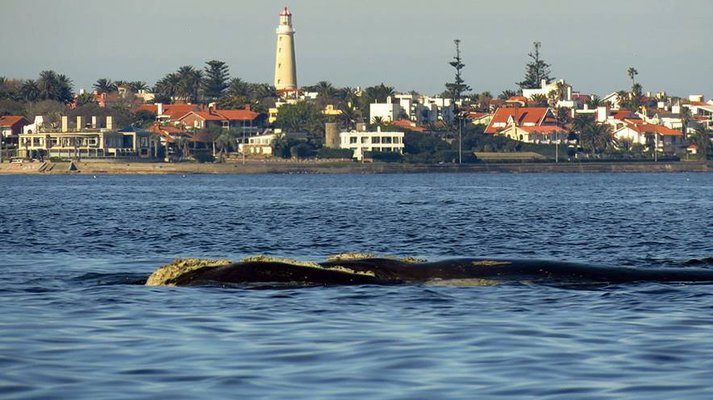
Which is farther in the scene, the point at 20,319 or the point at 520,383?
the point at 20,319

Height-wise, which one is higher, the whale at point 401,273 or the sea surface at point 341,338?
the whale at point 401,273

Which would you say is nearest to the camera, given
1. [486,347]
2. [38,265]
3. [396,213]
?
[486,347]

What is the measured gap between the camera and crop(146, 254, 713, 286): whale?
92.1 ft

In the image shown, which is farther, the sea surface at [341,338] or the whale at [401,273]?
the whale at [401,273]

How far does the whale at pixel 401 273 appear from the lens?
2806 cm

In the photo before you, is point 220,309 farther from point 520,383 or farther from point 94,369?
point 520,383

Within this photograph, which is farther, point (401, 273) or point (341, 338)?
point (401, 273)

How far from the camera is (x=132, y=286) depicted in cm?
2905

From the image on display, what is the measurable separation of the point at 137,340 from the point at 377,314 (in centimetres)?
452

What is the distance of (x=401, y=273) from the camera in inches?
1125

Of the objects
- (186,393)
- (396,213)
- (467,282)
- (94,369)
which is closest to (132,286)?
(467,282)

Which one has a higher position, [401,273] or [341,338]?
[401,273]

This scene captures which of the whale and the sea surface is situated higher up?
the whale

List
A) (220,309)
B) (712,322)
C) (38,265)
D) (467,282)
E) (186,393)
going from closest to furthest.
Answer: (186,393) → (712,322) → (220,309) → (467,282) → (38,265)
